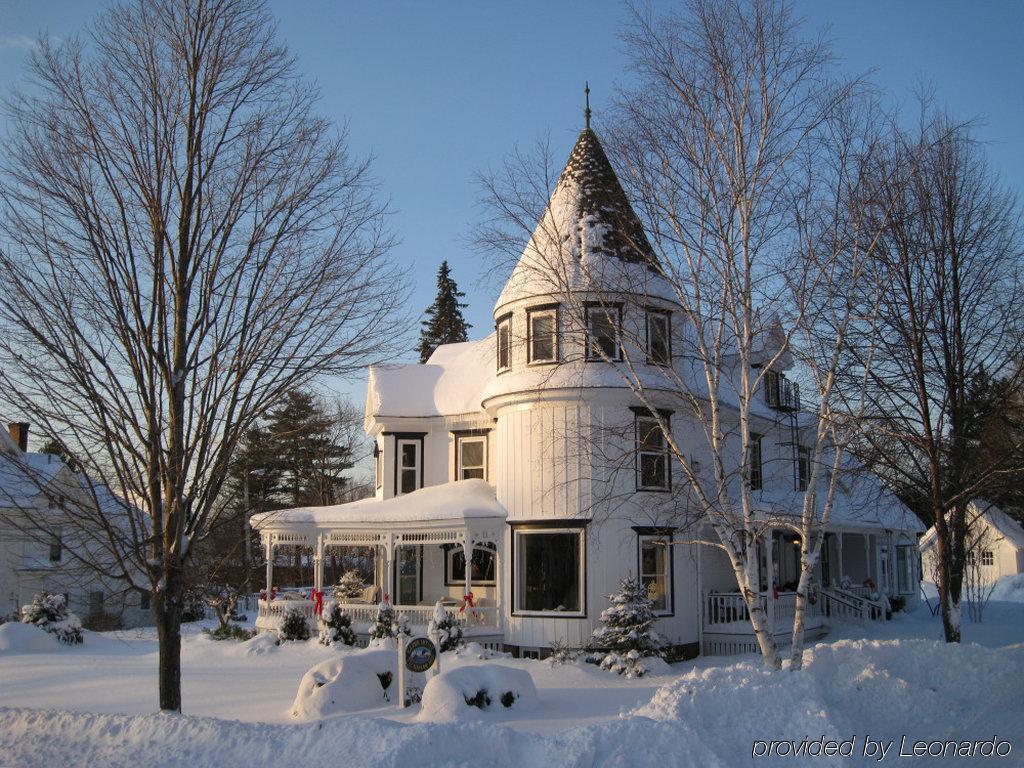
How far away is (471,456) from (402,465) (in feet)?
6.88

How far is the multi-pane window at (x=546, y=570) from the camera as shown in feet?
63.7

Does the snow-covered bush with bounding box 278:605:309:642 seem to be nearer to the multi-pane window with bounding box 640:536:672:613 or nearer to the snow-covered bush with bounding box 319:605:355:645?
the snow-covered bush with bounding box 319:605:355:645

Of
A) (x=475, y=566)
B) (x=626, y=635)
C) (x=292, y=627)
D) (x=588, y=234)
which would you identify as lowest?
(x=292, y=627)

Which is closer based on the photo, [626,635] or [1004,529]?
[626,635]

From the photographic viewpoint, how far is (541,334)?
19781 mm

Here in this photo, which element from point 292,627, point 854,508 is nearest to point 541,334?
point 292,627

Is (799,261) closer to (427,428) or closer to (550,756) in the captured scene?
(550,756)

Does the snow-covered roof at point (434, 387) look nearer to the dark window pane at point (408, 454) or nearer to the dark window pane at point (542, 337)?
the dark window pane at point (408, 454)

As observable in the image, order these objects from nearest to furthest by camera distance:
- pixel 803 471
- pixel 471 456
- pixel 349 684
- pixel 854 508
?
pixel 349 684
pixel 471 456
pixel 854 508
pixel 803 471

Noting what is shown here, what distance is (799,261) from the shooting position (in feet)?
42.8

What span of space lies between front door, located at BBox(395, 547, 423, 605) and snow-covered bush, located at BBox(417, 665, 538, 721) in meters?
9.74

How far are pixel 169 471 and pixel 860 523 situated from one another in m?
20.6

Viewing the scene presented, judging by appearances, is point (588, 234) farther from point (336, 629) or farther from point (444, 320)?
point (444, 320)

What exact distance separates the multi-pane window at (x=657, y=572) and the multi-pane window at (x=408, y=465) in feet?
24.6
